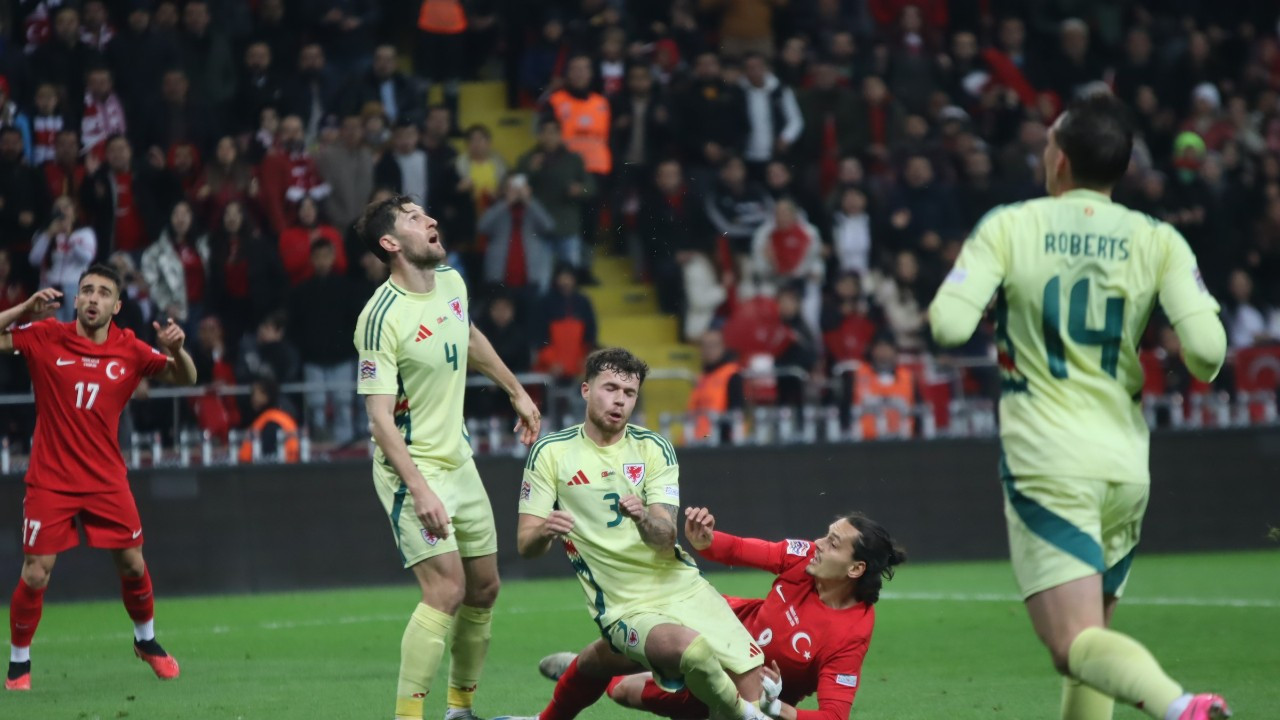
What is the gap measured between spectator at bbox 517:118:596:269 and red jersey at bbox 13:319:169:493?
23.4 ft

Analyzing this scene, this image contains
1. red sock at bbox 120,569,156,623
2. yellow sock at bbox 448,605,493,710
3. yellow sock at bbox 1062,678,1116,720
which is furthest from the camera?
red sock at bbox 120,569,156,623

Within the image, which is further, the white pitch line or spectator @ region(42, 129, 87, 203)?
spectator @ region(42, 129, 87, 203)

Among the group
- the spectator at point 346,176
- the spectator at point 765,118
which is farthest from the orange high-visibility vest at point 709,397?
the spectator at point 346,176

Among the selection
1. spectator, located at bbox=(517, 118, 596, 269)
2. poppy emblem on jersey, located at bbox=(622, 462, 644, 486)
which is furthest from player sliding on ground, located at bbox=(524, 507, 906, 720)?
spectator, located at bbox=(517, 118, 596, 269)

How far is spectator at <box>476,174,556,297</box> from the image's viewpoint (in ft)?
50.0

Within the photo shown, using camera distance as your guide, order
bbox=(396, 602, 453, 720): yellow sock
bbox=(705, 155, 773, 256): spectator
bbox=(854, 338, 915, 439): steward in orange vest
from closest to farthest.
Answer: bbox=(396, 602, 453, 720): yellow sock, bbox=(854, 338, 915, 439): steward in orange vest, bbox=(705, 155, 773, 256): spectator

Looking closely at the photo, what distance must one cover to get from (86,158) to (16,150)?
57 centimetres

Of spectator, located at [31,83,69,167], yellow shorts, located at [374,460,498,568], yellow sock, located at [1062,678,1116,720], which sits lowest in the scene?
yellow sock, located at [1062,678,1116,720]

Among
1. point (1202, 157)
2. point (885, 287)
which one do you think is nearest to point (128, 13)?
point (885, 287)

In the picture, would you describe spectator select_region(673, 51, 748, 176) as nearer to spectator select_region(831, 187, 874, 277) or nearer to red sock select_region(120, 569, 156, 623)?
spectator select_region(831, 187, 874, 277)

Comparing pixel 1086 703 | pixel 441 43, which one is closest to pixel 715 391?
pixel 441 43

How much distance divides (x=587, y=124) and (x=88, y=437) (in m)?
8.37

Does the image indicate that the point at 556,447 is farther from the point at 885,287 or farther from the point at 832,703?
the point at 885,287

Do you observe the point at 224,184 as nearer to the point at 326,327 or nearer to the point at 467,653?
the point at 326,327
